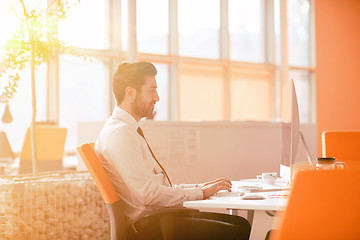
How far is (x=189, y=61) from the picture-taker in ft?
29.2

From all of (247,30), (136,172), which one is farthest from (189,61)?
(136,172)

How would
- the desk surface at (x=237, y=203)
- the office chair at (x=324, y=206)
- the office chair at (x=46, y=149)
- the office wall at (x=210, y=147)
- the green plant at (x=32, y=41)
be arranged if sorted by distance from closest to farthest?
the office chair at (x=324, y=206)
the desk surface at (x=237, y=203)
the green plant at (x=32, y=41)
the office wall at (x=210, y=147)
the office chair at (x=46, y=149)

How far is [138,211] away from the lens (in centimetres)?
221

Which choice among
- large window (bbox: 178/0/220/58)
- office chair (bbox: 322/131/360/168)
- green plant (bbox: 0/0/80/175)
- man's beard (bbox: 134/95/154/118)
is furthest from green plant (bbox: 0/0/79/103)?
large window (bbox: 178/0/220/58)

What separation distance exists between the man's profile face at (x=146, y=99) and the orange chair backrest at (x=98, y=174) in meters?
0.44

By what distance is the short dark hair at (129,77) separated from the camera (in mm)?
2473

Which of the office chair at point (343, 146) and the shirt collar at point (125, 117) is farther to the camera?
the office chair at point (343, 146)

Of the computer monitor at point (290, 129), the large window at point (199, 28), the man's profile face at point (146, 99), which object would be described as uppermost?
the large window at point (199, 28)

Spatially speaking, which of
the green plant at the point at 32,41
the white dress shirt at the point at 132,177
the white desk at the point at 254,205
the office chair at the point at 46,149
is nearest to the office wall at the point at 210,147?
the office chair at the point at 46,149

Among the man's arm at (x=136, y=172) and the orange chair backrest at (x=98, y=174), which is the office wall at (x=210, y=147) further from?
the orange chair backrest at (x=98, y=174)

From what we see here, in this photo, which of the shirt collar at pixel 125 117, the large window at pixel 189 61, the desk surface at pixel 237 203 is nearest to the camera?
the desk surface at pixel 237 203

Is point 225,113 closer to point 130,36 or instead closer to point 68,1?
point 130,36

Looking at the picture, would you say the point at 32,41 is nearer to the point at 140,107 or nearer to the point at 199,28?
the point at 140,107

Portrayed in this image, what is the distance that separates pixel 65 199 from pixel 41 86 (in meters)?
5.15
